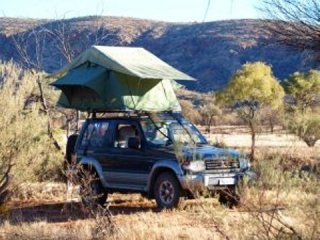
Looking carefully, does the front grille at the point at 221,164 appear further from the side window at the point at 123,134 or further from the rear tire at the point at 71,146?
the rear tire at the point at 71,146

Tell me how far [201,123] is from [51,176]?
184 ft

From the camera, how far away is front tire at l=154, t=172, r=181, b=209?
42.4 ft

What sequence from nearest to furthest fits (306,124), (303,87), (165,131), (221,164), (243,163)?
(243,163) < (221,164) < (165,131) < (306,124) < (303,87)

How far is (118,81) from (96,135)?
1477 mm

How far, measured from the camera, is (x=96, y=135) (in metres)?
14.9

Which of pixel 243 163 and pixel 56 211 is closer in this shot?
pixel 243 163

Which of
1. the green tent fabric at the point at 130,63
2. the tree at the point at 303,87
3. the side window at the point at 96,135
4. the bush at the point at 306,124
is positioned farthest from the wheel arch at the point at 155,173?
the tree at the point at 303,87

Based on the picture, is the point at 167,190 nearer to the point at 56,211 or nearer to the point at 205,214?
the point at 56,211

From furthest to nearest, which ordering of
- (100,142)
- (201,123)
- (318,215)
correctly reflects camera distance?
(201,123) < (100,142) < (318,215)

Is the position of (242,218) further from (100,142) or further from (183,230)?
(100,142)

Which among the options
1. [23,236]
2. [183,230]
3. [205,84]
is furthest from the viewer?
[205,84]

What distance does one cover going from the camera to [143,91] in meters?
14.2

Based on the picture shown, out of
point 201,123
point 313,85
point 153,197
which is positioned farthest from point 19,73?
point 201,123

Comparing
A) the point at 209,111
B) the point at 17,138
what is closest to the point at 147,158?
the point at 17,138
